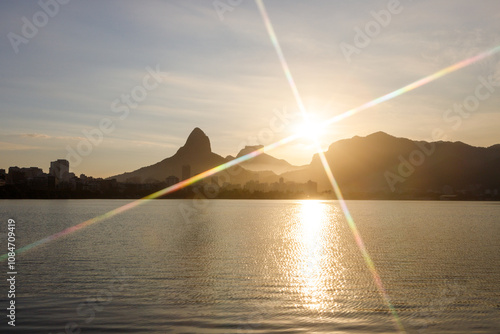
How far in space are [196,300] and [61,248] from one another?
32078 millimetres

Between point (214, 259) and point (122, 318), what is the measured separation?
23.5 metres

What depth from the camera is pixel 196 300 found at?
28.0m

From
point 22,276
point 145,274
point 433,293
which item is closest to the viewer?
point 433,293

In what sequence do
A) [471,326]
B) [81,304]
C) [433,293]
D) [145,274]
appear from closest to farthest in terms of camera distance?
[471,326]
[81,304]
[433,293]
[145,274]

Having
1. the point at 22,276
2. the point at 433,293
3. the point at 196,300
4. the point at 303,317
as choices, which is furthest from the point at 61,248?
the point at 433,293

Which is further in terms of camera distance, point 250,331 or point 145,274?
point 145,274

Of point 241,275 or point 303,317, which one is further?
point 241,275

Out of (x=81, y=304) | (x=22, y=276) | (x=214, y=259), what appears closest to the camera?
(x=81, y=304)

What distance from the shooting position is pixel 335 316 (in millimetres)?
24781

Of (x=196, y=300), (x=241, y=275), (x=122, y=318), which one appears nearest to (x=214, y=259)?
(x=241, y=275)

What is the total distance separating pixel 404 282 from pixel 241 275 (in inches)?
536

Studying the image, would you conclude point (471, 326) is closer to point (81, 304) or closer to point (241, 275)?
point (241, 275)

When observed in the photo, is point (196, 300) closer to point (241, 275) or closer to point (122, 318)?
point (122, 318)

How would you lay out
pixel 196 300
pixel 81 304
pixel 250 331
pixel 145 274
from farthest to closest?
pixel 145 274
pixel 196 300
pixel 81 304
pixel 250 331
